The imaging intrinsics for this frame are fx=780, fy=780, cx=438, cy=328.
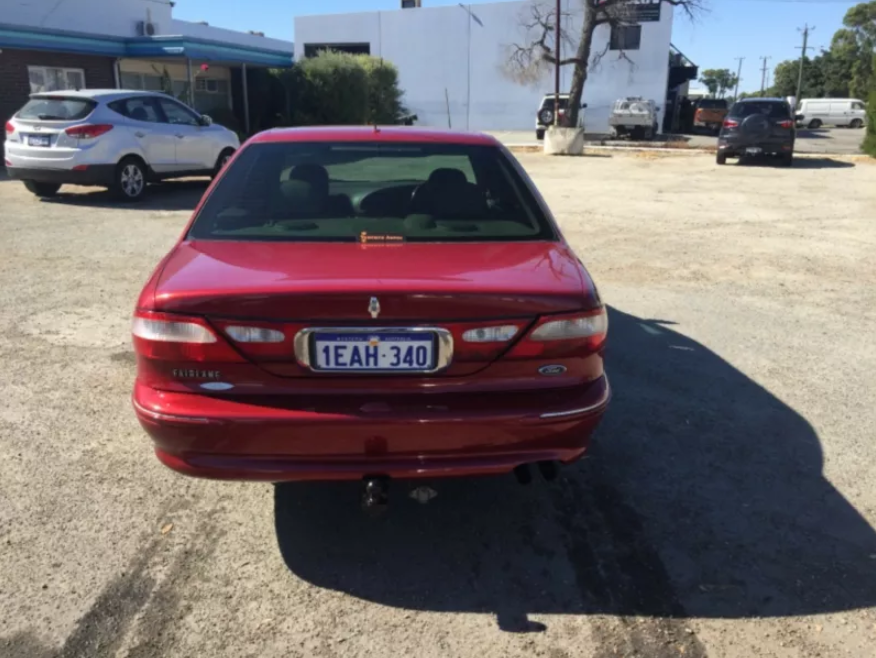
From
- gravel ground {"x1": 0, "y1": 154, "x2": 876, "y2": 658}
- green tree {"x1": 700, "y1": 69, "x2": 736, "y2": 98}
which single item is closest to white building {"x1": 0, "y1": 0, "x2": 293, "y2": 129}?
gravel ground {"x1": 0, "y1": 154, "x2": 876, "y2": 658}

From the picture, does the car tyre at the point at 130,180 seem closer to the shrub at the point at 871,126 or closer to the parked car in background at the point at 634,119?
the shrub at the point at 871,126

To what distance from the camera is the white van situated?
47284 mm

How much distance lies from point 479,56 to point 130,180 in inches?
1523

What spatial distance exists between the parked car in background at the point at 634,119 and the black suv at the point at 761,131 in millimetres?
14945

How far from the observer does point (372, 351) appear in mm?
2686

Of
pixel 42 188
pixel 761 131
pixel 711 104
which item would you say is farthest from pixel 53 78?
pixel 711 104

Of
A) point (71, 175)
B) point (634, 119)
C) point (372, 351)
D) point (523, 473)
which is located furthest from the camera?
point (634, 119)

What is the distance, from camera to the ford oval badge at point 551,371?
2.81 metres

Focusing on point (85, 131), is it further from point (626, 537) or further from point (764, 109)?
point (764, 109)

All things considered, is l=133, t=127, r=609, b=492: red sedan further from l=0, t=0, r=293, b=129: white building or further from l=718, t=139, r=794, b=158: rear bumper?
l=0, t=0, r=293, b=129: white building

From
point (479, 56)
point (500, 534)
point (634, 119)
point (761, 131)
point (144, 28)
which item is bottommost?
point (500, 534)

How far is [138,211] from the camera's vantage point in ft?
38.2

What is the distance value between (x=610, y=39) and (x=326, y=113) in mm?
21352

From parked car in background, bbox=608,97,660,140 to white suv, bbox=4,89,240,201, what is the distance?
Answer: 2661 centimetres
